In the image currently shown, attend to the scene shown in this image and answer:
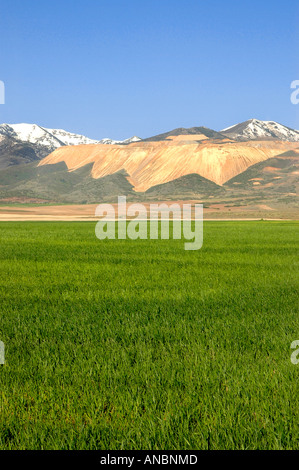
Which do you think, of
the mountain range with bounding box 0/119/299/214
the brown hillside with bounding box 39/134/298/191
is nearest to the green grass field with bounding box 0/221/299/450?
the mountain range with bounding box 0/119/299/214

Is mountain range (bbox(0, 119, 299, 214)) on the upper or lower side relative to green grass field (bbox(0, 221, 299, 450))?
upper

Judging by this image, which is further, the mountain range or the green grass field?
the mountain range

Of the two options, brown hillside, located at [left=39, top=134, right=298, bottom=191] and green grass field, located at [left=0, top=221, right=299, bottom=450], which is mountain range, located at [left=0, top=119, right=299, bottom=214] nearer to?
brown hillside, located at [left=39, top=134, right=298, bottom=191]

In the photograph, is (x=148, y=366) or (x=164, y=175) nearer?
(x=148, y=366)

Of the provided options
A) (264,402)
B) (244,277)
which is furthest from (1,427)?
(244,277)

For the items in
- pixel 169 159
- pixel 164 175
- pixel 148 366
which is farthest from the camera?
pixel 169 159

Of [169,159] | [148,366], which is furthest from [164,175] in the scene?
[148,366]

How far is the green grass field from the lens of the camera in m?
3.37

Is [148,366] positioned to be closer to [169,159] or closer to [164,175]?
[164,175]

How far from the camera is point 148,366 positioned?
15.4ft

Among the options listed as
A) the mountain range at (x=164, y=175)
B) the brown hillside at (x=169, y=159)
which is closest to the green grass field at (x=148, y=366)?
the mountain range at (x=164, y=175)

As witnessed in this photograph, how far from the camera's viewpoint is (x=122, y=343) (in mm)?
5770
